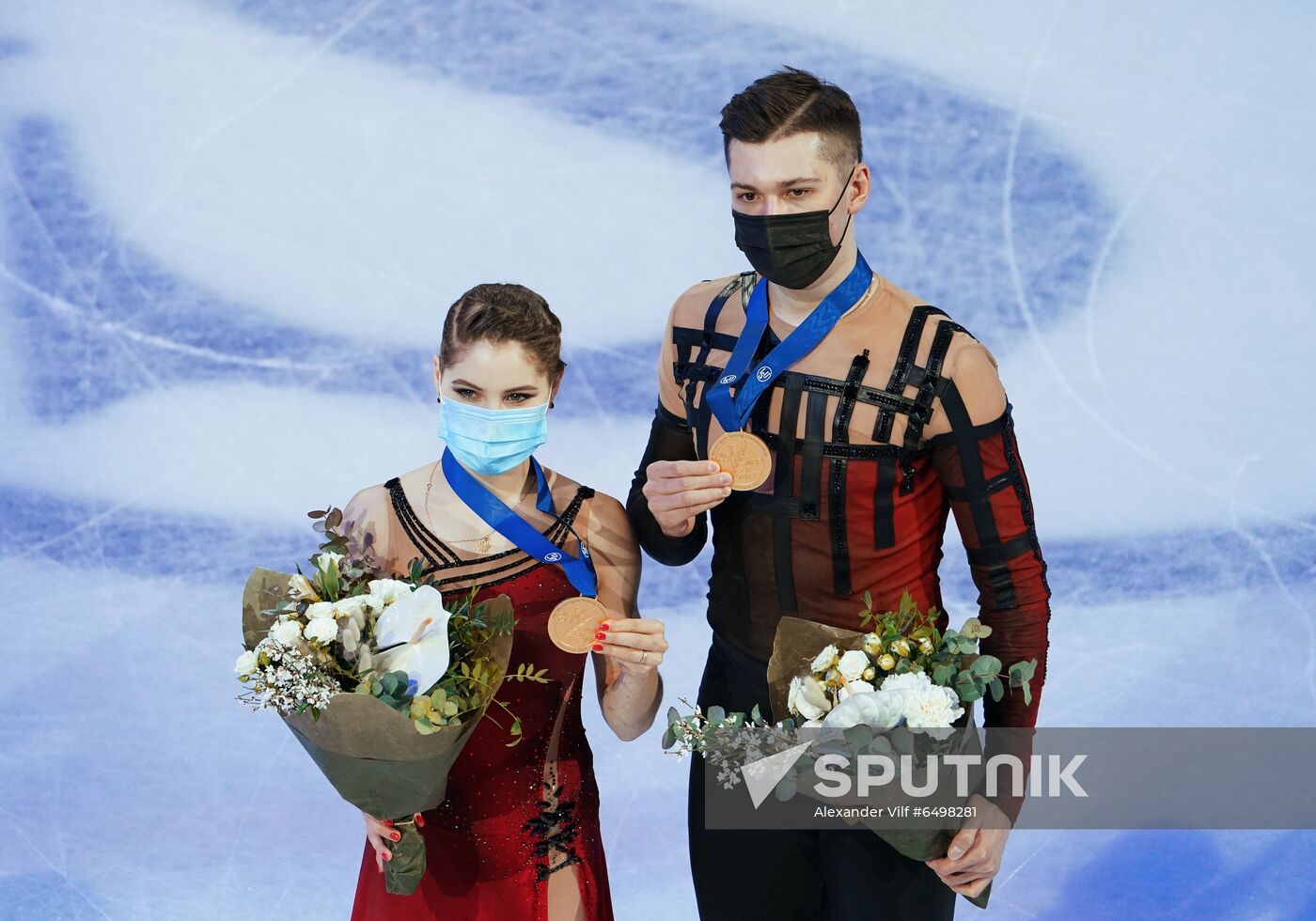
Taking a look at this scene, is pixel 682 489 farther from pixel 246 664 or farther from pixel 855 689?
pixel 246 664

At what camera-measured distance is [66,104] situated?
634 centimetres

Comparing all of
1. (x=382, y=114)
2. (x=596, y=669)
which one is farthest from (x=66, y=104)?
(x=596, y=669)

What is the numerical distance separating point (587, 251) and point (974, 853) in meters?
4.08

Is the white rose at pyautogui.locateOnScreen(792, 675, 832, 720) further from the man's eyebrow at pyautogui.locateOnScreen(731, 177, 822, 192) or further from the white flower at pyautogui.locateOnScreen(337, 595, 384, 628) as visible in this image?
the man's eyebrow at pyautogui.locateOnScreen(731, 177, 822, 192)

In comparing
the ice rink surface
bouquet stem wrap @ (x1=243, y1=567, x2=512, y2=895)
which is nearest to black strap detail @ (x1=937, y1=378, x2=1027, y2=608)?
bouquet stem wrap @ (x1=243, y1=567, x2=512, y2=895)

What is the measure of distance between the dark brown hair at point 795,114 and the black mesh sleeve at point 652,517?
0.62 meters

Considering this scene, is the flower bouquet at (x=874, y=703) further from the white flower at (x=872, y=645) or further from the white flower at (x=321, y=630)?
the white flower at (x=321, y=630)

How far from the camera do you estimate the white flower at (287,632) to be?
7.87ft

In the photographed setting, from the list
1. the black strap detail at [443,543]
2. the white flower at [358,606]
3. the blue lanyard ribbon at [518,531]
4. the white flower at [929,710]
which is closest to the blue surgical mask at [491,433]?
the blue lanyard ribbon at [518,531]

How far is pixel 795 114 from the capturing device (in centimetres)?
268

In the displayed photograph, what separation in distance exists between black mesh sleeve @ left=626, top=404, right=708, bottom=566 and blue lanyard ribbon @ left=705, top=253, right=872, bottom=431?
0.24 metres

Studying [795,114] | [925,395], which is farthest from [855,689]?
[795,114]

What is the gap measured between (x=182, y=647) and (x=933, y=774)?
A: 3972 millimetres

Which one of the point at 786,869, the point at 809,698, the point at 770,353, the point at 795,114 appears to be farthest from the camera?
the point at 786,869
